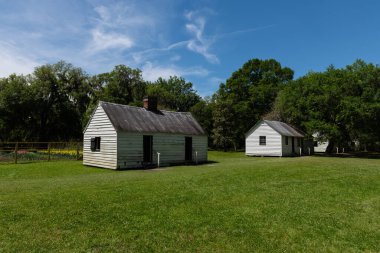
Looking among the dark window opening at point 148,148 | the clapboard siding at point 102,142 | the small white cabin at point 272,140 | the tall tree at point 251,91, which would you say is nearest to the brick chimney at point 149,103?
the dark window opening at point 148,148

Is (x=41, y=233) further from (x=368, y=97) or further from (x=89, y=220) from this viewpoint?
(x=368, y=97)

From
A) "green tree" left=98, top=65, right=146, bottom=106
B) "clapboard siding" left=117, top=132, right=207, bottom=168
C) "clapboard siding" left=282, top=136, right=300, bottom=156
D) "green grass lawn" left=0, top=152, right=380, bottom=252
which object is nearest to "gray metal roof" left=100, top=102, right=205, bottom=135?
"clapboard siding" left=117, top=132, right=207, bottom=168

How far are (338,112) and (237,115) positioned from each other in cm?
2019

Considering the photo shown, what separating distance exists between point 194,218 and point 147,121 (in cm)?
1666

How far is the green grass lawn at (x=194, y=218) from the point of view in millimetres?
5449

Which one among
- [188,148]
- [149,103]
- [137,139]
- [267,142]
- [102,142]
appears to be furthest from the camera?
[267,142]

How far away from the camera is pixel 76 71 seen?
5769 centimetres

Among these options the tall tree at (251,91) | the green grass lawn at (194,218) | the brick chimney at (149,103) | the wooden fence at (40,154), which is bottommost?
the green grass lawn at (194,218)

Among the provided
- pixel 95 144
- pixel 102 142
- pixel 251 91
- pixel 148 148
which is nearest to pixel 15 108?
pixel 95 144

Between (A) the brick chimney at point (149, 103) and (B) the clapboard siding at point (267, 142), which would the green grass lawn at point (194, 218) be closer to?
(A) the brick chimney at point (149, 103)

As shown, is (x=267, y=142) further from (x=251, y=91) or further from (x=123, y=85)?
(x=123, y=85)

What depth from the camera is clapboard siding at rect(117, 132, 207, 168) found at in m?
20.3

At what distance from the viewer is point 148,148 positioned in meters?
22.2

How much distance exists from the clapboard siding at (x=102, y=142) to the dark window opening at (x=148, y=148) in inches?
102
